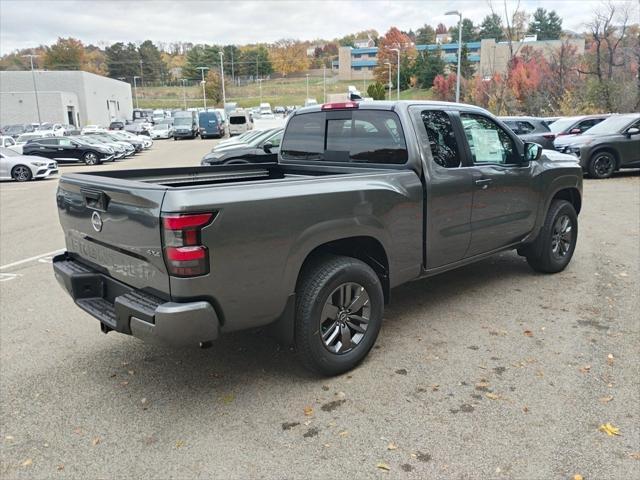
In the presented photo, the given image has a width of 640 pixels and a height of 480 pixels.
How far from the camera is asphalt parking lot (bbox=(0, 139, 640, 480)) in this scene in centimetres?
297

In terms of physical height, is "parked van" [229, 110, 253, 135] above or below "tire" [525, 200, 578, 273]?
above

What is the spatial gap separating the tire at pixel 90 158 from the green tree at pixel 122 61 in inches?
4535

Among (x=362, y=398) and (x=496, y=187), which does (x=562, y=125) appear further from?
(x=362, y=398)

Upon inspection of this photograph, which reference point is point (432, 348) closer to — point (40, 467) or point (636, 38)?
point (40, 467)

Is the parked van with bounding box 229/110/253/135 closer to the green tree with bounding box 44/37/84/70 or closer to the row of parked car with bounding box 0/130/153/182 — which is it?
the row of parked car with bounding box 0/130/153/182

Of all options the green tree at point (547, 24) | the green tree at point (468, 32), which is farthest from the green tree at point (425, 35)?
the green tree at point (547, 24)

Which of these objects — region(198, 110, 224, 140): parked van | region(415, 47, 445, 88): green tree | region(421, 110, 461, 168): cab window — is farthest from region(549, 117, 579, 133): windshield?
region(415, 47, 445, 88): green tree

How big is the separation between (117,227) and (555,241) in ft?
16.3

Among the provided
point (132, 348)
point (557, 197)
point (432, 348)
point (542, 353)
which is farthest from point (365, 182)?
point (557, 197)

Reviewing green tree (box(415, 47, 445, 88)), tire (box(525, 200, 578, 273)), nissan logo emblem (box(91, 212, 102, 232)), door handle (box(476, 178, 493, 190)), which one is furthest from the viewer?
green tree (box(415, 47, 445, 88))

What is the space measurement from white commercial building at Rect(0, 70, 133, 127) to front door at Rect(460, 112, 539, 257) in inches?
2584

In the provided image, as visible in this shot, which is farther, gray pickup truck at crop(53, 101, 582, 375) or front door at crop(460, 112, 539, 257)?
front door at crop(460, 112, 539, 257)

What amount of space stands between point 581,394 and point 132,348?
11.5 ft

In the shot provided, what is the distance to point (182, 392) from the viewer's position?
3.79 metres
